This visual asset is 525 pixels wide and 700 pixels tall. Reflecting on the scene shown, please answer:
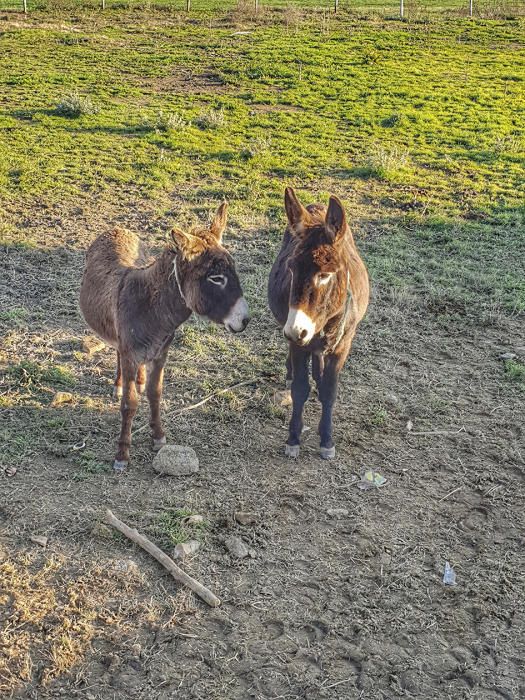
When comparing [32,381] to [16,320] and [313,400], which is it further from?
[313,400]

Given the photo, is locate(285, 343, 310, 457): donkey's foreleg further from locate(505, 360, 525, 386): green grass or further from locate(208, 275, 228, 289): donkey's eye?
locate(505, 360, 525, 386): green grass

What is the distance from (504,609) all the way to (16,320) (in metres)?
5.02

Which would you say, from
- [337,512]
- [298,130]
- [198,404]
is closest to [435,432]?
[337,512]

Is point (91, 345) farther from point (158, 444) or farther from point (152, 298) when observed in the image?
point (152, 298)

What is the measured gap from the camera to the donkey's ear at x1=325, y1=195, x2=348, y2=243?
13.6 feet

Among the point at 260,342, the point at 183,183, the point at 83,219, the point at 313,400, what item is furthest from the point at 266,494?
the point at 183,183

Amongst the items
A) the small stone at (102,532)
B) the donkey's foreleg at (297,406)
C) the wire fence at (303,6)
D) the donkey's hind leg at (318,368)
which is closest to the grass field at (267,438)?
the small stone at (102,532)

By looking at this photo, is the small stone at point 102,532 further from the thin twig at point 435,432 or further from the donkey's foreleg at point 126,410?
the thin twig at point 435,432

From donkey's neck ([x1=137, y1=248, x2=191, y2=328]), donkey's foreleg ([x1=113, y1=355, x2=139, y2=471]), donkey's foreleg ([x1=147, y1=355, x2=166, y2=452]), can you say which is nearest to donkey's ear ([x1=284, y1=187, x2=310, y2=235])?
donkey's neck ([x1=137, y1=248, x2=191, y2=328])

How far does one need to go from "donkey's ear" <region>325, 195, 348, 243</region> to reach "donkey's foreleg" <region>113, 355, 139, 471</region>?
1.70 m

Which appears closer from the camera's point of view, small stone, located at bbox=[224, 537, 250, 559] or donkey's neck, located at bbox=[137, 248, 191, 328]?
small stone, located at bbox=[224, 537, 250, 559]

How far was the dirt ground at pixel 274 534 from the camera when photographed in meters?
3.47

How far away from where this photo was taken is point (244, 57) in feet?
61.6

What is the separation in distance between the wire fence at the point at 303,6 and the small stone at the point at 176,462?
75.9ft
